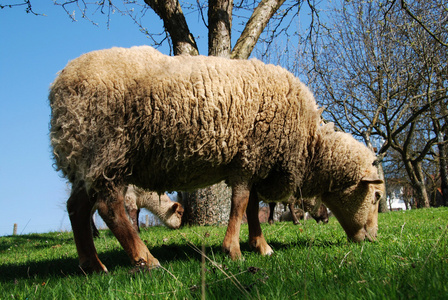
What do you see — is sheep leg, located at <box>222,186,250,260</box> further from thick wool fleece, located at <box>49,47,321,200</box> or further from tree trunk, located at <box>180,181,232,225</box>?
tree trunk, located at <box>180,181,232,225</box>

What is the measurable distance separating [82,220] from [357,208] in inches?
131

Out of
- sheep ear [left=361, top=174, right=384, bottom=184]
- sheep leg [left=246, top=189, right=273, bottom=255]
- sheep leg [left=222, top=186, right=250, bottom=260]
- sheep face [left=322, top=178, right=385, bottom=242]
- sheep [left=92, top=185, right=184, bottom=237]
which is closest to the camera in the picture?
sheep leg [left=222, top=186, right=250, bottom=260]

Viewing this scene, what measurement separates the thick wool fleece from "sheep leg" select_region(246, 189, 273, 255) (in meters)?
0.63

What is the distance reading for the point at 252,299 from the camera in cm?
164

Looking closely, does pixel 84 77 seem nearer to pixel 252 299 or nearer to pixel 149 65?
pixel 149 65

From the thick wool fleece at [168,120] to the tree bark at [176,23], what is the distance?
12.7 feet

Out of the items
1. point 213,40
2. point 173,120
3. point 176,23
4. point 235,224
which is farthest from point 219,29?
point 235,224

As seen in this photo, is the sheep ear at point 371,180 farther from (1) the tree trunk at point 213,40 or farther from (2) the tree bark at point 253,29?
(2) the tree bark at point 253,29

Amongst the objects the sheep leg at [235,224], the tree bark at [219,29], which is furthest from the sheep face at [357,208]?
the tree bark at [219,29]

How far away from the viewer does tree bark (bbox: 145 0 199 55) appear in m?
7.53

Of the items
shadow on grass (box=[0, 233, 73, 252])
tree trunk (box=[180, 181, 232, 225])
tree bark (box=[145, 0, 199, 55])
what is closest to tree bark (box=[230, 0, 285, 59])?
tree bark (box=[145, 0, 199, 55])

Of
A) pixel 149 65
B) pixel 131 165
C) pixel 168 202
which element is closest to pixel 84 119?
pixel 131 165

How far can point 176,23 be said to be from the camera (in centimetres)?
761

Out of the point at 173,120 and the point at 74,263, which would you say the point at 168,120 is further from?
the point at 74,263
